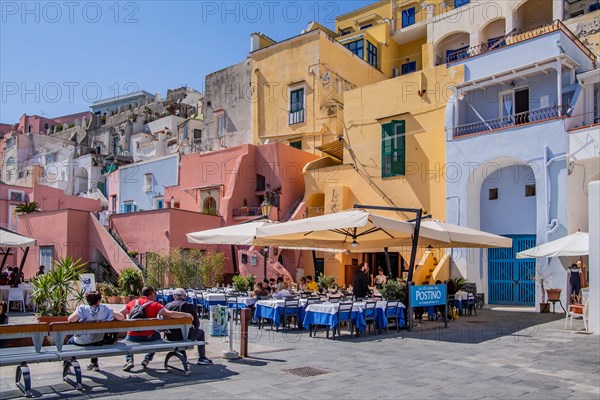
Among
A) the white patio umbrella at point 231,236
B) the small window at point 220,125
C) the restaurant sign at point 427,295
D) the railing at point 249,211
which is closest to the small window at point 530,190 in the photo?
the restaurant sign at point 427,295

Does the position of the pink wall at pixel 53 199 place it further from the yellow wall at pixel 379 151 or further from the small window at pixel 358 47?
the yellow wall at pixel 379 151

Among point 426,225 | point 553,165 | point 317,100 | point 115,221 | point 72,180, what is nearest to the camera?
point 426,225

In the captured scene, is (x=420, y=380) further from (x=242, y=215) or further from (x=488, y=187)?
(x=242, y=215)

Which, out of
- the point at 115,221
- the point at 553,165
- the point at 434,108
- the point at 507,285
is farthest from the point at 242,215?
the point at 553,165

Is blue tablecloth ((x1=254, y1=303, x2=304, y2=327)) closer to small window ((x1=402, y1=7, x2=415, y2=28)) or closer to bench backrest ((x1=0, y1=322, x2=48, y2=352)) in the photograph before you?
bench backrest ((x1=0, y1=322, x2=48, y2=352))

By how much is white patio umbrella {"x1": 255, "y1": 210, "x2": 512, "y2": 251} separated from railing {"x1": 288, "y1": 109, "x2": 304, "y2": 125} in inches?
602

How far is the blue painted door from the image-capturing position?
20531 mm

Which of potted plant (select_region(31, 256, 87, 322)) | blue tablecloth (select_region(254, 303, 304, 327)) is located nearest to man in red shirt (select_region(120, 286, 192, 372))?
potted plant (select_region(31, 256, 87, 322))

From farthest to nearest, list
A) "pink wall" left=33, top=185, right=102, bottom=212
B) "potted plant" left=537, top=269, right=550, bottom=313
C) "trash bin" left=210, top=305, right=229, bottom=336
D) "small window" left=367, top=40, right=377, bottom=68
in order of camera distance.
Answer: "pink wall" left=33, top=185, right=102, bottom=212 < "small window" left=367, top=40, right=377, bottom=68 < "potted plant" left=537, top=269, right=550, bottom=313 < "trash bin" left=210, top=305, right=229, bottom=336

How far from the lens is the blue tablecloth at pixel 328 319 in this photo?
11.8 metres

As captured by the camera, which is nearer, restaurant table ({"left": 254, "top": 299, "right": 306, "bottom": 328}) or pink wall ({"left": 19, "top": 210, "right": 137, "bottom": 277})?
restaurant table ({"left": 254, "top": 299, "right": 306, "bottom": 328})

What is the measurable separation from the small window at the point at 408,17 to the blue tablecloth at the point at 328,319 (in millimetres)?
28058

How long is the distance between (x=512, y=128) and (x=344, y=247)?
8.13m

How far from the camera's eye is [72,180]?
51188mm
